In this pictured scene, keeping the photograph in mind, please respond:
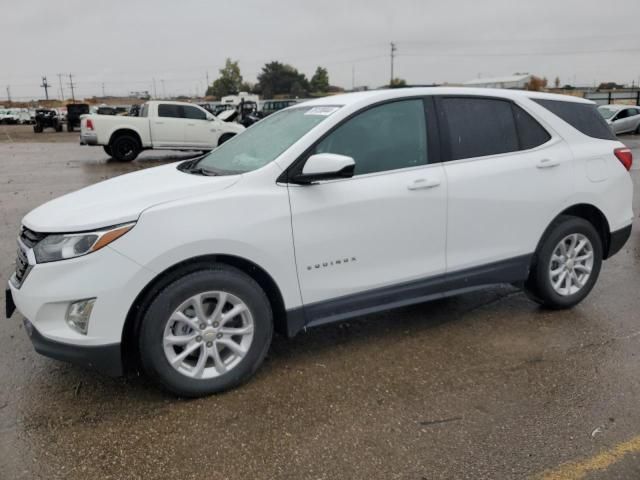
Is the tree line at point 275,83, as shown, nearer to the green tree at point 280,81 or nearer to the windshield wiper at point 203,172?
the green tree at point 280,81

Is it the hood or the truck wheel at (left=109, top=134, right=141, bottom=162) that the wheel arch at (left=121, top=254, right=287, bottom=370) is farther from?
the truck wheel at (left=109, top=134, right=141, bottom=162)

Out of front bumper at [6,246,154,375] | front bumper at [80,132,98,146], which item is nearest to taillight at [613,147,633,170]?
front bumper at [6,246,154,375]

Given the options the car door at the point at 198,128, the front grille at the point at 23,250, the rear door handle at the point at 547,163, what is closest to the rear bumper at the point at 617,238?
the rear door handle at the point at 547,163

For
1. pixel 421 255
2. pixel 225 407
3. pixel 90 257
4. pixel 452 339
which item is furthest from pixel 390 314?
pixel 90 257

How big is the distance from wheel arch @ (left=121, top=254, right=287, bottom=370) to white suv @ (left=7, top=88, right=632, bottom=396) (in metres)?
0.01

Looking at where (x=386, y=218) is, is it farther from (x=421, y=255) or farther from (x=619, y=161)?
(x=619, y=161)

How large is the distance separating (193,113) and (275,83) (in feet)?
337

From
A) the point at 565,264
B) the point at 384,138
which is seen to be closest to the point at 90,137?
the point at 384,138

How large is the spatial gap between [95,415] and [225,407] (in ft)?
2.31

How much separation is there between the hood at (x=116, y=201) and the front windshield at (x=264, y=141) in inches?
10.1

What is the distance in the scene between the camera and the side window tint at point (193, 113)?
16953mm

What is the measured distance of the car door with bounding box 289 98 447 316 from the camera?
331cm

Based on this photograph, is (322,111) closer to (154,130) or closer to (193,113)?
(154,130)

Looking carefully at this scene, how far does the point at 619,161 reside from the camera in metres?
4.45
